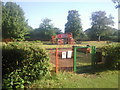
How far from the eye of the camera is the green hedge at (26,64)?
4.16 metres

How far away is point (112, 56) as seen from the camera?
6406 millimetres

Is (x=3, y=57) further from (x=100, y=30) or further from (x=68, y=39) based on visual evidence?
(x=100, y=30)

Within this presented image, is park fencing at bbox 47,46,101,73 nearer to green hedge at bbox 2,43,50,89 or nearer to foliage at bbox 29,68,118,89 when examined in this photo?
foliage at bbox 29,68,118,89

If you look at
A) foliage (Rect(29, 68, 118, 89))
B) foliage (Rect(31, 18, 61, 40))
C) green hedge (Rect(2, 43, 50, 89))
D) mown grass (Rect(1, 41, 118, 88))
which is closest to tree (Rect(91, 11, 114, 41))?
foliage (Rect(31, 18, 61, 40))

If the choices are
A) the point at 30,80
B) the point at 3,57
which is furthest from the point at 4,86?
the point at 3,57

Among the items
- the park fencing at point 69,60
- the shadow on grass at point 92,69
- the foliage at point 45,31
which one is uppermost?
the foliage at point 45,31

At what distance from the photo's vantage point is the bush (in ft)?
20.9

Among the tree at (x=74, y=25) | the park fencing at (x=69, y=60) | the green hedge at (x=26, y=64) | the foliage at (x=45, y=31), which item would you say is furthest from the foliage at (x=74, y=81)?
the tree at (x=74, y=25)

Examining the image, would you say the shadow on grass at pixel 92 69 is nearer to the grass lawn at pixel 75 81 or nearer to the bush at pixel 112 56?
the bush at pixel 112 56

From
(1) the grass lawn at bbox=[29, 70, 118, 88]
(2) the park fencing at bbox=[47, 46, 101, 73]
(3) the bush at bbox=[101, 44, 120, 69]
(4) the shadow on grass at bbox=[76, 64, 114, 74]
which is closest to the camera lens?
(1) the grass lawn at bbox=[29, 70, 118, 88]

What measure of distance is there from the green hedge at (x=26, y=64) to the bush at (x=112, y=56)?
3.68 m

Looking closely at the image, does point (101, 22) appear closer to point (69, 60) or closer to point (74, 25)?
point (74, 25)

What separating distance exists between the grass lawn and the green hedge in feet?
1.15

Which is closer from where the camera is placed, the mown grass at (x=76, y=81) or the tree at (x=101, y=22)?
the mown grass at (x=76, y=81)
